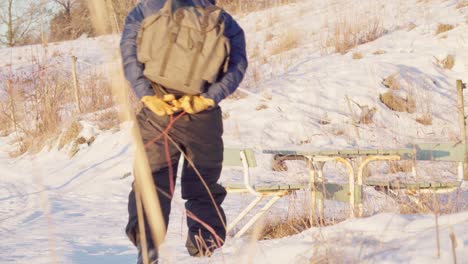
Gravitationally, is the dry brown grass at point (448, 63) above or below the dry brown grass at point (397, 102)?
above

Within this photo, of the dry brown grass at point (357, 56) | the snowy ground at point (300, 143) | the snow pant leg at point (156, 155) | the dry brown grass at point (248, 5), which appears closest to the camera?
the snowy ground at point (300, 143)

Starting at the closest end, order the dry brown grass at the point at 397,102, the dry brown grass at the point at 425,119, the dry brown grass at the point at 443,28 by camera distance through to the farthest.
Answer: the dry brown grass at the point at 425,119 → the dry brown grass at the point at 397,102 → the dry brown grass at the point at 443,28

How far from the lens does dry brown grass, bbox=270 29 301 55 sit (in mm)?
12849

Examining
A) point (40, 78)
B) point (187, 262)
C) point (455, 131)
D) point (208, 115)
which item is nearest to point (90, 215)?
point (187, 262)

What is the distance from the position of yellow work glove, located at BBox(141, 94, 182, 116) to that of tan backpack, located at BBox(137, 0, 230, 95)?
0.06m

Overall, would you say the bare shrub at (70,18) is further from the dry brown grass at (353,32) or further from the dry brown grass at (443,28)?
the dry brown grass at (443,28)

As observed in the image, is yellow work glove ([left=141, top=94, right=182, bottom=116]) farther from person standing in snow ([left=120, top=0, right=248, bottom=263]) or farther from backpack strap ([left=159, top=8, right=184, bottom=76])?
backpack strap ([left=159, top=8, right=184, bottom=76])

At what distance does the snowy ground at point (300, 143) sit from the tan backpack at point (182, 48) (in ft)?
1.12

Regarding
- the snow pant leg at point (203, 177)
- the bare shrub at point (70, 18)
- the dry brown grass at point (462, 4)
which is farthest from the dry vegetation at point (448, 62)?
the snow pant leg at point (203, 177)

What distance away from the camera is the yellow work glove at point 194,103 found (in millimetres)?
3426

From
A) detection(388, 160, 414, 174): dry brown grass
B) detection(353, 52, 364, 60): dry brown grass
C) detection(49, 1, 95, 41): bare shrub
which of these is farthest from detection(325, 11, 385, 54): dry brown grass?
detection(388, 160, 414, 174): dry brown grass

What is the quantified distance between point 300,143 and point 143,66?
5.24 m

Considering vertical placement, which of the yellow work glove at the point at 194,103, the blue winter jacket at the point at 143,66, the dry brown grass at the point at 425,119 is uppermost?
the blue winter jacket at the point at 143,66

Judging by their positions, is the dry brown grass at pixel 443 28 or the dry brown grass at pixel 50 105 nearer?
the dry brown grass at pixel 50 105
